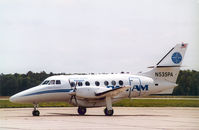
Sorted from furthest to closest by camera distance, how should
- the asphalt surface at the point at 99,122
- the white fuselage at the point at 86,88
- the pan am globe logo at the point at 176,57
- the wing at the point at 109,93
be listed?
1. the pan am globe logo at the point at 176,57
2. the wing at the point at 109,93
3. the white fuselage at the point at 86,88
4. the asphalt surface at the point at 99,122

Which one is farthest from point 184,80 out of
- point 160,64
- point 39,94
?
point 39,94

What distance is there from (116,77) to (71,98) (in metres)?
3.75

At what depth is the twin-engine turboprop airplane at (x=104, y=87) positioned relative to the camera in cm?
2811

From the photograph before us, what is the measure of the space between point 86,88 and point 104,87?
1852mm

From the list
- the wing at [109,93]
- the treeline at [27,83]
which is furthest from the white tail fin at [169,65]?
the treeline at [27,83]

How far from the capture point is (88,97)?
2875 centimetres

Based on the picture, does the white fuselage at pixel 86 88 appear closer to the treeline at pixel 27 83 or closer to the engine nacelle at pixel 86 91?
the engine nacelle at pixel 86 91

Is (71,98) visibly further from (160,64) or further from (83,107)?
(160,64)

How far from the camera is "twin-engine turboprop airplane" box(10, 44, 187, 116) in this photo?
92.2 ft

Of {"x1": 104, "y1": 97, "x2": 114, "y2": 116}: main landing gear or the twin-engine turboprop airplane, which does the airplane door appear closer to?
the twin-engine turboprop airplane

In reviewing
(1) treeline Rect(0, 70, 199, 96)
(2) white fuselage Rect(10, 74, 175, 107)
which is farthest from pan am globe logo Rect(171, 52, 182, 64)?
(1) treeline Rect(0, 70, 199, 96)

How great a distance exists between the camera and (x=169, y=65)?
103 feet

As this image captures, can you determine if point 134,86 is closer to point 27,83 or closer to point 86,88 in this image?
point 86,88

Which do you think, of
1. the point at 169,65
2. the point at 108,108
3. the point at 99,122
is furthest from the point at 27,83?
the point at 99,122
